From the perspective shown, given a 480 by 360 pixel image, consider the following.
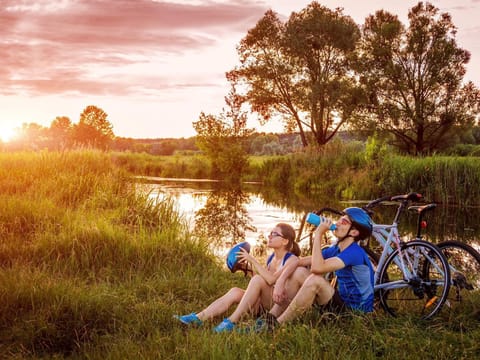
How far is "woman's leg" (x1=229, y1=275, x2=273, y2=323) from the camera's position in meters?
4.80

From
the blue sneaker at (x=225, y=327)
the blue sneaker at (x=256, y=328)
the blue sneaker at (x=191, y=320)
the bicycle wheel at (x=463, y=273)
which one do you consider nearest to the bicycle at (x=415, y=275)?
the bicycle wheel at (x=463, y=273)

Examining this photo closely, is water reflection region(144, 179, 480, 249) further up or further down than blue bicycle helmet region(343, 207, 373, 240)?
further down

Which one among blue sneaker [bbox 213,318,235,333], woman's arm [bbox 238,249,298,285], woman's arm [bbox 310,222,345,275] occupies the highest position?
woman's arm [bbox 310,222,345,275]

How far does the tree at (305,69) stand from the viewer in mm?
30328

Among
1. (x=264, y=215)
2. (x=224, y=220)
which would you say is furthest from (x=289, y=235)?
A: (x=264, y=215)

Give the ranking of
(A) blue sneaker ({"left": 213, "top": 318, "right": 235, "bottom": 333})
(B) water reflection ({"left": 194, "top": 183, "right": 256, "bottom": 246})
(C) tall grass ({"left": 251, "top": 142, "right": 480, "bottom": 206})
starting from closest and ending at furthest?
1. (A) blue sneaker ({"left": 213, "top": 318, "right": 235, "bottom": 333})
2. (B) water reflection ({"left": 194, "top": 183, "right": 256, "bottom": 246})
3. (C) tall grass ({"left": 251, "top": 142, "right": 480, "bottom": 206})

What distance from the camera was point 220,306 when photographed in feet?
16.6

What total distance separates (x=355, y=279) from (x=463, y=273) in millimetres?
1262

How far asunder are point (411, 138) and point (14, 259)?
26659mm

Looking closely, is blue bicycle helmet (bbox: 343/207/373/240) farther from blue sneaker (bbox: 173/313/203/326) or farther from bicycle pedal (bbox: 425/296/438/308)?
blue sneaker (bbox: 173/313/203/326)

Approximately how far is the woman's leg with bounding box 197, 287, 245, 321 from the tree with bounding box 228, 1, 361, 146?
2582cm

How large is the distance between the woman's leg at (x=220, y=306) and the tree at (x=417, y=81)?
85.8 feet

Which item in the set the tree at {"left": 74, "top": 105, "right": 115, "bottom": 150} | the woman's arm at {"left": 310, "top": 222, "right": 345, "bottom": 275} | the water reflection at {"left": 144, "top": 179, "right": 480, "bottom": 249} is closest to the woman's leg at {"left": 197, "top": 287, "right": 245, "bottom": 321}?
the woman's arm at {"left": 310, "top": 222, "right": 345, "bottom": 275}

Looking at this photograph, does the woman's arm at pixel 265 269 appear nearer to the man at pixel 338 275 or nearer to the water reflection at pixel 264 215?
the man at pixel 338 275
